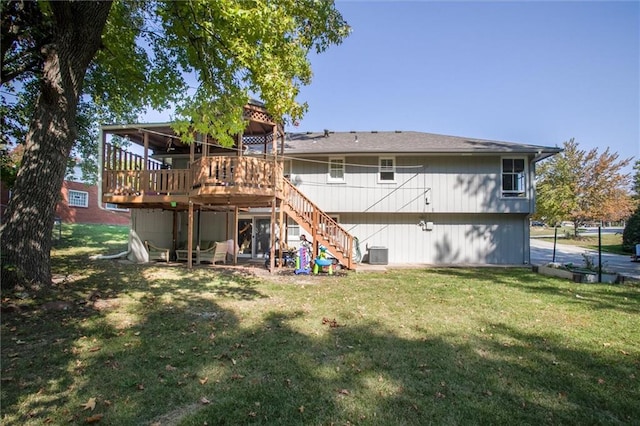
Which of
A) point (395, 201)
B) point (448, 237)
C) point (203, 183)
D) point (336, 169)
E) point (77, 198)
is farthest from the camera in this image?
point (77, 198)

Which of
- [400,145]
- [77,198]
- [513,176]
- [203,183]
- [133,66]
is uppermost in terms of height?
[133,66]

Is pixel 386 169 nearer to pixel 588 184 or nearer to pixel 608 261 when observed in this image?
pixel 608 261

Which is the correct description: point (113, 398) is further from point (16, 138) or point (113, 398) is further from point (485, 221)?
point (485, 221)

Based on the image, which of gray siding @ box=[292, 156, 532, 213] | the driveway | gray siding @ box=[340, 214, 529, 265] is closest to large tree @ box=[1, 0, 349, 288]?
gray siding @ box=[292, 156, 532, 213]

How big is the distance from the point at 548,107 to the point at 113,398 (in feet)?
63.6

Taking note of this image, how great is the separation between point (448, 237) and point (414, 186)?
2.84m

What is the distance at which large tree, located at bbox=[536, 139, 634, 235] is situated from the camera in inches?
1083

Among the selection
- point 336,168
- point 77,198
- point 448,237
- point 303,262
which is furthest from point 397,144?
point 77,198

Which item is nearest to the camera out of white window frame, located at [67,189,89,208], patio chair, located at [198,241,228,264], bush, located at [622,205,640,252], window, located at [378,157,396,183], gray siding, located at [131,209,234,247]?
patio chair, located at [198,241,228,264]

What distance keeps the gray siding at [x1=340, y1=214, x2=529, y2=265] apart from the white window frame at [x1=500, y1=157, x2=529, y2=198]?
41.0 inches

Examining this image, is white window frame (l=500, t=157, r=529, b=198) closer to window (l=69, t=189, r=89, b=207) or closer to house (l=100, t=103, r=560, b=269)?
house (l=100, t=103, r=560, b=269)

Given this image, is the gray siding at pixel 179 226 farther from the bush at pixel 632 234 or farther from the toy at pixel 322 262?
the bush at pixel 632 234

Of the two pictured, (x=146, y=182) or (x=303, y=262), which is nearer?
(x=303, y=262)

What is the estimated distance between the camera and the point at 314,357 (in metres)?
4.26
